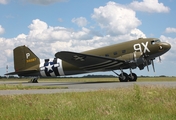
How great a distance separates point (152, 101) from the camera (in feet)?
35.6

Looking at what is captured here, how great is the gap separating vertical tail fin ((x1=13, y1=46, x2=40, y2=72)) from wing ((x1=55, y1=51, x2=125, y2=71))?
9.38m

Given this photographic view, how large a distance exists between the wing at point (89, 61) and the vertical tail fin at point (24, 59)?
30.8 feet

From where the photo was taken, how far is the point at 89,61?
3528 cm

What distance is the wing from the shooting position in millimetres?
33500

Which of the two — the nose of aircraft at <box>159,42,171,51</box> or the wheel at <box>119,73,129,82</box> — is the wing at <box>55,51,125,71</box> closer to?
the wheel at <box>119,73,129,82</box>

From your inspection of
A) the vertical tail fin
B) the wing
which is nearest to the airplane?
the wing

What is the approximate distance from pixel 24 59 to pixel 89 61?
1336 cm

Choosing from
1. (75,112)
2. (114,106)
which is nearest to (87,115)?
(75,112)

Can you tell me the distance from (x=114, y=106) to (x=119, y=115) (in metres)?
1.47

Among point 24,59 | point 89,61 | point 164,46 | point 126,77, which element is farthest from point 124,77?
point 24,59

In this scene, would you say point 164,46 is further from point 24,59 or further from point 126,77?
point 24,59

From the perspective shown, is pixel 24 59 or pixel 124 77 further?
pixel 24 59

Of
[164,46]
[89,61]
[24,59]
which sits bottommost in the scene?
[89,61]

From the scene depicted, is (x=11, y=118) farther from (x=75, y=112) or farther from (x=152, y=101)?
(x=152, y=101)
